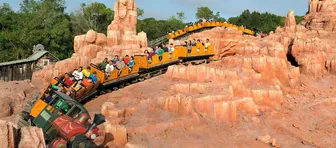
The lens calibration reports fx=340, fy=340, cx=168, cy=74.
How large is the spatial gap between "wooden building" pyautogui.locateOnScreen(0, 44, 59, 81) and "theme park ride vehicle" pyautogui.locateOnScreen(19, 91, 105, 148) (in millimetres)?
9204

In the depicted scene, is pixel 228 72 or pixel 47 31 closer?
pixel 228 72

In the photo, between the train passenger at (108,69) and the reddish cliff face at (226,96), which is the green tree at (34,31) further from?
the train passenger at (108,69)

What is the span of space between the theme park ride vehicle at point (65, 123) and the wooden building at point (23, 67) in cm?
920

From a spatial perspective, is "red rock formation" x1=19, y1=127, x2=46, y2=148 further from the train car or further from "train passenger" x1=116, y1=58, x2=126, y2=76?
"train passenger" x1=116, y1=58, x2=126, y2=76

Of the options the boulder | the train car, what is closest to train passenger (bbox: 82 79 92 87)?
the train car

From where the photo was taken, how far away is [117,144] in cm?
1030

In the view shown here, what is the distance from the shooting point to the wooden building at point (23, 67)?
1836cm

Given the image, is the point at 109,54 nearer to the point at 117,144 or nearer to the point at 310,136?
the point at 117,144

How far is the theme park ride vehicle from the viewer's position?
7.33 meters

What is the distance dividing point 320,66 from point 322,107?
3.92 m

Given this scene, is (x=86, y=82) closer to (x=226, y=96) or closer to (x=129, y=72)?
(x=129, y=72)

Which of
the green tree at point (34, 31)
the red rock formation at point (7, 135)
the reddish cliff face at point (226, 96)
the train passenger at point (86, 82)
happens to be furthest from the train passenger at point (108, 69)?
the green tree at point (34, 31)

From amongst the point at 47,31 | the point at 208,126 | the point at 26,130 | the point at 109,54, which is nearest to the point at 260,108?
the point at 208,126

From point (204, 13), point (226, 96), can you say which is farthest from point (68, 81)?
point (204, 13)
